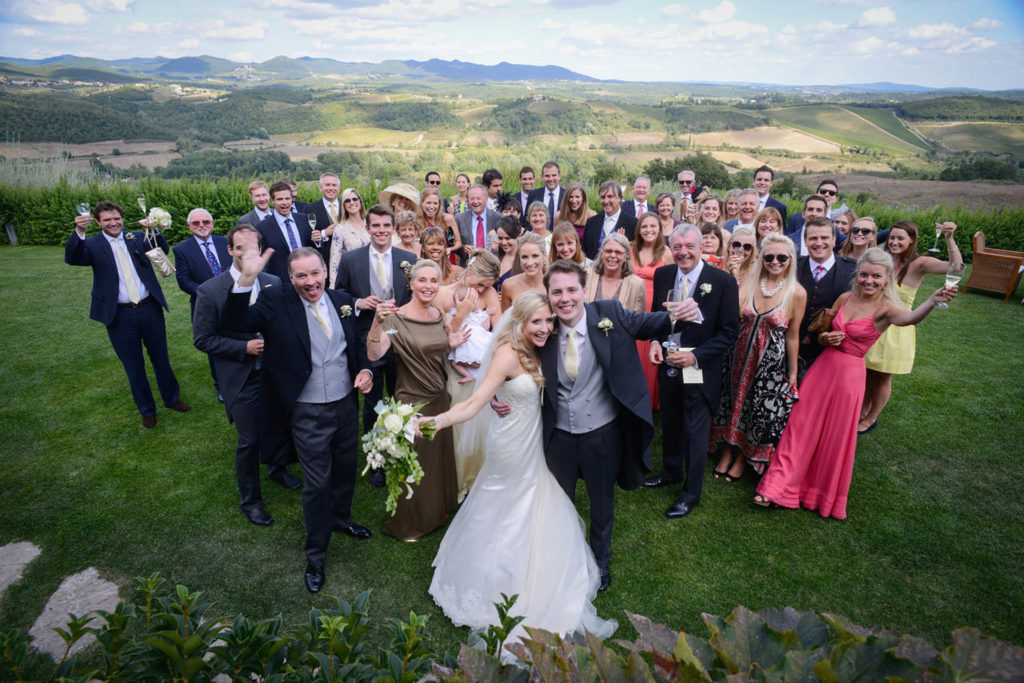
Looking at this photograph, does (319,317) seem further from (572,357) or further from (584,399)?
(584,399)

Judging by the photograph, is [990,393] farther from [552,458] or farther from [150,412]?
[150,412]

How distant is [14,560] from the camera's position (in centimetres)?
444

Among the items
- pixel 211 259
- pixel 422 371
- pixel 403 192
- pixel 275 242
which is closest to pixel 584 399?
pixel 422 371

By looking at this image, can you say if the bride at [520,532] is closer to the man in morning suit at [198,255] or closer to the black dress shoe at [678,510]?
the black dress shoe at [678,510]

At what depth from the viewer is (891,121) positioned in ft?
244

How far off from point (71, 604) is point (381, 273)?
12.3ft

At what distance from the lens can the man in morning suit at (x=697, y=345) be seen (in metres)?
4.70

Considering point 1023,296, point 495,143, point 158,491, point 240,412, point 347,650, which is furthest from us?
point 495,143

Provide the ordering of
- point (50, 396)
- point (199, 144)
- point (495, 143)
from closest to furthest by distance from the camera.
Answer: point (50, 396) < point (199, 144) < point (495, 143)

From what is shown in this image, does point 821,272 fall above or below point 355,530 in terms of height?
above

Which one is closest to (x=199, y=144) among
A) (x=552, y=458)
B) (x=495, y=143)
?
(x=495, y=143)

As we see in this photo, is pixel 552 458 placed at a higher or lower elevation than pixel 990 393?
higher

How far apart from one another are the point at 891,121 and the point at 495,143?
5941cm

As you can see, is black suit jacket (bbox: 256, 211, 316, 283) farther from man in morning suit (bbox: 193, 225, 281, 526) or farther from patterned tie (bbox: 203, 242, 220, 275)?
man in morning suit (bbox: 193, 225, 281, 526)
